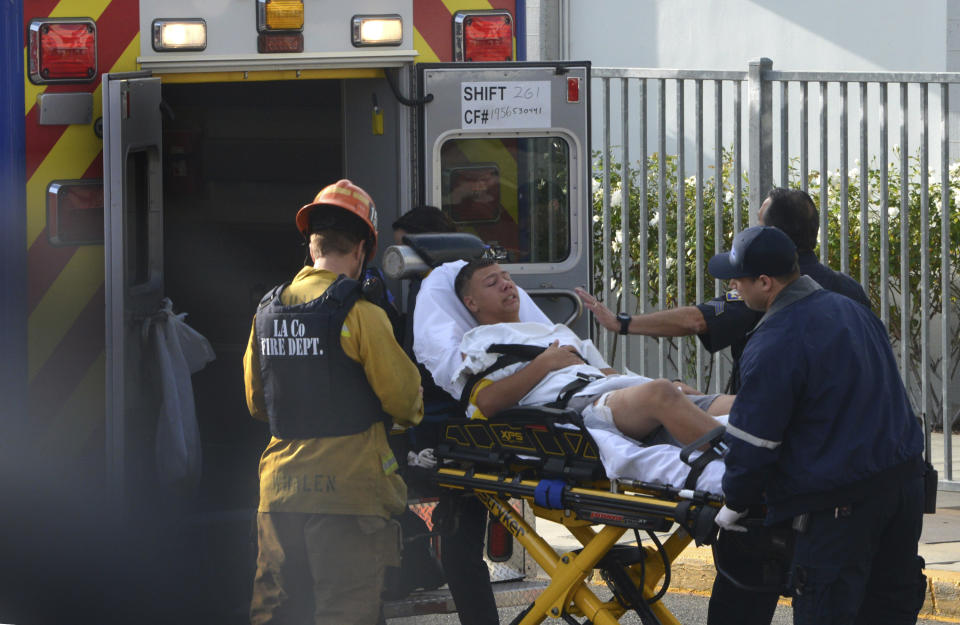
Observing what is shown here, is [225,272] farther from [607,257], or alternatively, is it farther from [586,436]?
[586,436]

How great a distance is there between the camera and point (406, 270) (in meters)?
4.78

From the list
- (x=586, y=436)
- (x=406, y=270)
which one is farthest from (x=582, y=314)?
(x=586, y=436)

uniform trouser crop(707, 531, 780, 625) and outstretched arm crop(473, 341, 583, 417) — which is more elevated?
outstretched arm crop(473, 341, 583, 417)

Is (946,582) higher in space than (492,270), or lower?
lower

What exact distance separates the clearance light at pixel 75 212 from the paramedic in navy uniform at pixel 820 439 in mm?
2506

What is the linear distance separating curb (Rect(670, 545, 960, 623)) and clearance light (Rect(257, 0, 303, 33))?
267cm

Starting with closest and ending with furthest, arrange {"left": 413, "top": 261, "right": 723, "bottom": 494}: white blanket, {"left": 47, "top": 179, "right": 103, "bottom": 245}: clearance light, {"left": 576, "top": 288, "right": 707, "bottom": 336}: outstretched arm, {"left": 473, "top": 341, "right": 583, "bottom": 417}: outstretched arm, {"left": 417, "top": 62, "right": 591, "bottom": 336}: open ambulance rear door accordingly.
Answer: {"left": 413, "top": 261, "right": 723, "bottom": 494}: white blanket < {"left": 473, "top": 341, "right": 583, "bottom": 417}: outstretched arm < {"left": 576, "top": 288, "right": 707, "bottom": 336}: outstretched arm < {"left": 47, "top": 179, "right": 103, "bottom": 245}: clearance light < {"left": 417, "top": 62, "right": 591, "bottom": 336}: open ambulance rear door

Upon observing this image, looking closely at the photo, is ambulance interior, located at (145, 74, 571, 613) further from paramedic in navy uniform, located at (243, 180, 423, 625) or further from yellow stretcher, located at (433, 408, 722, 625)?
paramedic in navy uniform, located at (243, 180, 423, 625)

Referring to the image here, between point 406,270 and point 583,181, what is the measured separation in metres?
1.02

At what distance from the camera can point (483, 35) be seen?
5.38 metres

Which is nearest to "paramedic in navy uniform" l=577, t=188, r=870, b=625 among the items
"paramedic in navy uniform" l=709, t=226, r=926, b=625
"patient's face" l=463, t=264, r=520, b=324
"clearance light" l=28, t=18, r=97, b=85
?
"paramedic in navy uniform" l=709, t=226, r=926, b=625

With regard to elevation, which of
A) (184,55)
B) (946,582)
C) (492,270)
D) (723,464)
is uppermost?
(184,55)

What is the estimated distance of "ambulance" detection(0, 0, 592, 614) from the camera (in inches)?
193

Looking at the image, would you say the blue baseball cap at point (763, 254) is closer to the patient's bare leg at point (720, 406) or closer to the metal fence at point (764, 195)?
the patient's bare leg at point (720, 406)
